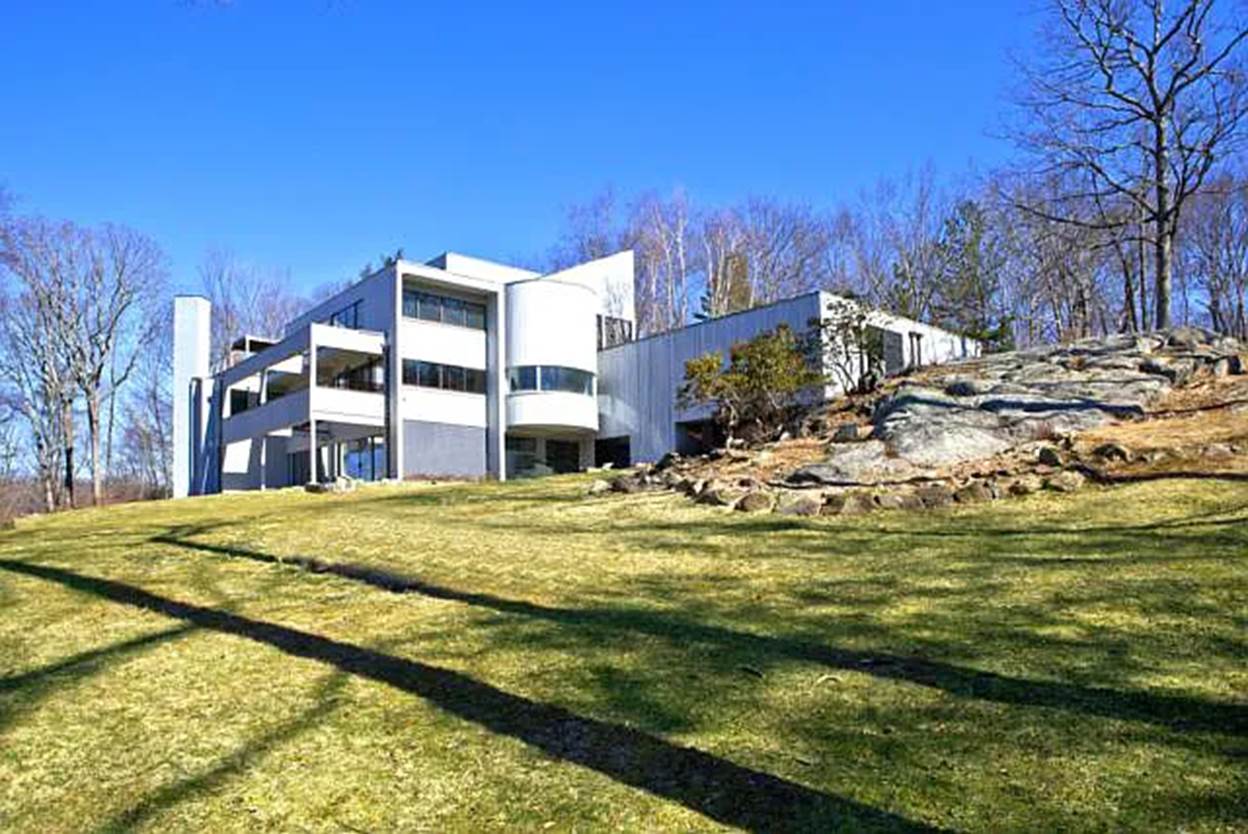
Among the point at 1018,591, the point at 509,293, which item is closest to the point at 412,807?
the point at 1018,591

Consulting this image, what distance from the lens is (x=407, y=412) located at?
96.4 ft

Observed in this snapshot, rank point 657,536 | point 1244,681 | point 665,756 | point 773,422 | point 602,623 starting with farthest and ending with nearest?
1. point 773,422
2. point 657,536
3. point 602,623
4. point 1244,681
5. point 665,756

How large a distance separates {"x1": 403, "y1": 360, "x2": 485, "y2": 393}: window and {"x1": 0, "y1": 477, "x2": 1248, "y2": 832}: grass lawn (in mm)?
21366

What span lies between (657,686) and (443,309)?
27921mm

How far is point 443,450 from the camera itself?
99.1ft

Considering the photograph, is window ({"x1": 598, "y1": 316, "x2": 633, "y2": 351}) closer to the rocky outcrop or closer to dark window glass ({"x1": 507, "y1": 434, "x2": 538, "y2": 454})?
dark window glass ({"x1": 507, "y1": 434, "x2": 538, "y2": 454})

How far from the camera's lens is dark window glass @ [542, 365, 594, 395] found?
3183 cm

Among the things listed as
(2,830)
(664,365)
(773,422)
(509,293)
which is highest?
(509,293)

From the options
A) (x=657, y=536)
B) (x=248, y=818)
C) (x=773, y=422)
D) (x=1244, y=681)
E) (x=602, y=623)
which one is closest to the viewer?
(x=248, y=818)

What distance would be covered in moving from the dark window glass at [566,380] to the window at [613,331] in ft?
6.48

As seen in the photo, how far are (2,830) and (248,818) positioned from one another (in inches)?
35.4

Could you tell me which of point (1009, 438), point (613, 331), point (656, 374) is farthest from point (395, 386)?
point (1009, 438)

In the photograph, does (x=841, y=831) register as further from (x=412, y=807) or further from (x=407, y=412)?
(x=407, y=412)

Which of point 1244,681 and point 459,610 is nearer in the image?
point 1244,681
